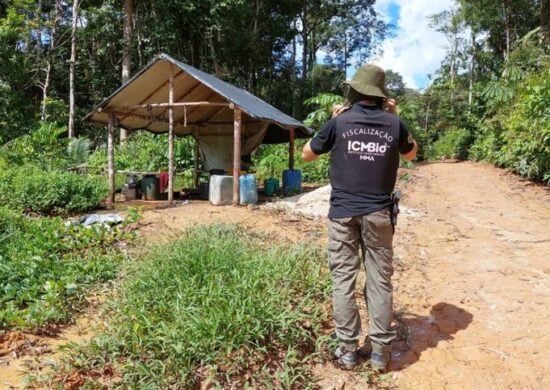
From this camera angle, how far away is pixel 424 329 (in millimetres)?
3725

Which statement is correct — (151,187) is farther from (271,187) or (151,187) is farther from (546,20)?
(546,20)

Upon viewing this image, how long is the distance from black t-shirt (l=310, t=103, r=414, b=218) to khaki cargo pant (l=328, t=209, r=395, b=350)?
0.34 feet

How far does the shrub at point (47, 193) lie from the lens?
350 inches

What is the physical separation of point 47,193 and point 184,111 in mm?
3322

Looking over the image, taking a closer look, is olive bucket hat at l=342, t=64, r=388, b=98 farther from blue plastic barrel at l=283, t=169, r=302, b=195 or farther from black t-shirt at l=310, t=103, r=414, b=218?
blue plastic barrel at l=283, t=169, r=302, b=195

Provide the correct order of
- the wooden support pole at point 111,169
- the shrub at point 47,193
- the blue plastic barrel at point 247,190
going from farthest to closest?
the wooden support pole at point 111,169
the blue plastic barrel at point 247,190
the shrub at point 47,193

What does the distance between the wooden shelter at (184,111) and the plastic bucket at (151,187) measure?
131cm

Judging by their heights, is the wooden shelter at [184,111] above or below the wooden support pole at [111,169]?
above

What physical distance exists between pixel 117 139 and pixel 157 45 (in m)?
4.60

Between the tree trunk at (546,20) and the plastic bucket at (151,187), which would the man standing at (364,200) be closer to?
the plastic bucket at (151,187)

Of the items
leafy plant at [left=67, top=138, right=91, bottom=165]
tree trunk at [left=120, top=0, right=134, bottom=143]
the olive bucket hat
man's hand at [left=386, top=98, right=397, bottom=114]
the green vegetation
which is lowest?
the green vegetation

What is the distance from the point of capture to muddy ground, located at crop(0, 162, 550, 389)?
311 centimetres

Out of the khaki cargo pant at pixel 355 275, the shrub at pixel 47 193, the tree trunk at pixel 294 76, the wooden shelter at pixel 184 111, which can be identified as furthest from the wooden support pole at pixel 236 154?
the tree trunk at pixel 294 76

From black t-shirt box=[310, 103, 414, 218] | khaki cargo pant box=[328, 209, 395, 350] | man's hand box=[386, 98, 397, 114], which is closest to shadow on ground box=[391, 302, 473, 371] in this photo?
khaki cargo pant box=[328, 209, 395, 350]
